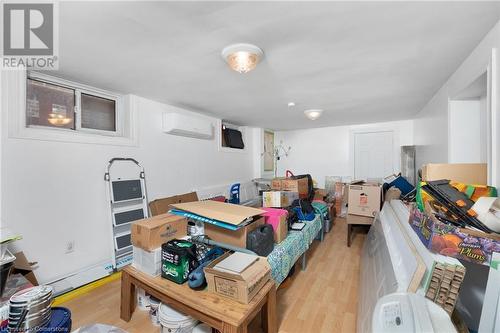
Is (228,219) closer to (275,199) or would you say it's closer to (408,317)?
(275,199)

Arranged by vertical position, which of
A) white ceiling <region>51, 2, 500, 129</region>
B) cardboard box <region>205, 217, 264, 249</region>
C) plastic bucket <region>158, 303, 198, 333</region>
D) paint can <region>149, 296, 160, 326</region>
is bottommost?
paint can <region>149, 296, 160, 326</region>

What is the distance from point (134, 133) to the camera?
286 centimetres

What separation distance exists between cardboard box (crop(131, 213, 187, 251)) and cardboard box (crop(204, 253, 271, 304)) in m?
0.49

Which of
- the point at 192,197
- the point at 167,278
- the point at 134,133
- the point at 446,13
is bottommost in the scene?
the point at 167,278

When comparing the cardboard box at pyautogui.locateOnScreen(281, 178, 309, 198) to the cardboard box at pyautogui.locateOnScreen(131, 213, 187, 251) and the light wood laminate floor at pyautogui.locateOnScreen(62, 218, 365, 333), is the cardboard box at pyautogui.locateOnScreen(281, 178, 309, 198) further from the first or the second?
the cardboard box at pyautogui.locateOnScreen(131, 213, 187, 251)

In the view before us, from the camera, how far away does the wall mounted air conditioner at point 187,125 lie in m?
3.18

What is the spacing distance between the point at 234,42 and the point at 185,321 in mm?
1986

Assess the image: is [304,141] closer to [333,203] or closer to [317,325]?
[333,203]

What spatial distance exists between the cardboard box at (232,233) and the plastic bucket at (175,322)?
1.89 feet

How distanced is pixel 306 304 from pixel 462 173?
177 centimetres

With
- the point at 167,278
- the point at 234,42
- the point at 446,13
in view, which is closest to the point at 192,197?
the point at 167,278

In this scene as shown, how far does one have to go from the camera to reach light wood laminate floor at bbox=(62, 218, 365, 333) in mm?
1719

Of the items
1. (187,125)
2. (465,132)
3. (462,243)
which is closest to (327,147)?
(465,132)

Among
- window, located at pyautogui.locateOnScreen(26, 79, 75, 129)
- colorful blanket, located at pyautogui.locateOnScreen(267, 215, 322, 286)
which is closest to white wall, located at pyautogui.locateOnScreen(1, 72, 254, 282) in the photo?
window, located at pyautogui.locateOnScreen(26, 79, 75, 129)
